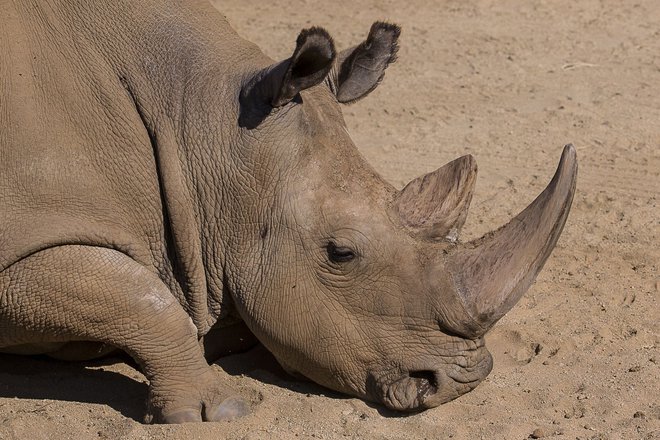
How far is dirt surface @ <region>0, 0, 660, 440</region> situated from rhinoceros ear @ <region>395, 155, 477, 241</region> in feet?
3.01

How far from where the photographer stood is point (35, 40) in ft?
21.5

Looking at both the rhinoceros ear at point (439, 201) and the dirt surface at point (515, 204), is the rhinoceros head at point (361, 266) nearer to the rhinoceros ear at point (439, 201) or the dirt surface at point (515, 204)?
the rhinoceros ear at point (439, 201)

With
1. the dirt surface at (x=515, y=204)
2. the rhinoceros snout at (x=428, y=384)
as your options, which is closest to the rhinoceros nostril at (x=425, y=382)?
the rhinoceros snout at (x=428, y=384)

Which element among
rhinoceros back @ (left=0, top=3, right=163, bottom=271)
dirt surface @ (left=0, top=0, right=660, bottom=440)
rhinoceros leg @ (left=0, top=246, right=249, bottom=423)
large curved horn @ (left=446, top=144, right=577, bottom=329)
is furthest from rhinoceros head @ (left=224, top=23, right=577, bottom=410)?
rhinoceros back @ (left=0, top=3, right=163, bottom=271)

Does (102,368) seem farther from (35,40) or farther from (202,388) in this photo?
(35,40)

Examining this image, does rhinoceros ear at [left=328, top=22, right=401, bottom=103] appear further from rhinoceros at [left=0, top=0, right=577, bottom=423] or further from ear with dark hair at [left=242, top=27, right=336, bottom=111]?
ear with dark hair at [left=242, top=27, right=336, bottom=111]

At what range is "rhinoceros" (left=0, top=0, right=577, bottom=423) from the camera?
247 inches

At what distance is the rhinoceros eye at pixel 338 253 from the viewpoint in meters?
6.40

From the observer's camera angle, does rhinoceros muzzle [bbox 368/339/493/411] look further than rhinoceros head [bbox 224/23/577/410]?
Yes

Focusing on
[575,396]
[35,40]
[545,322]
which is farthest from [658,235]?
[35,40]

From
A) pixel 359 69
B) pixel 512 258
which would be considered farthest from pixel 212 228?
pixel 512 258

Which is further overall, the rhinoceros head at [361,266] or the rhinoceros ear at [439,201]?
the rhinoceros ear at [439,201]

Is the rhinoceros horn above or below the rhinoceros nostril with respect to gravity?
above

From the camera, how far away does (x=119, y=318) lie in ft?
20.8
